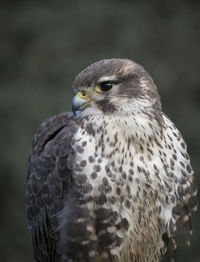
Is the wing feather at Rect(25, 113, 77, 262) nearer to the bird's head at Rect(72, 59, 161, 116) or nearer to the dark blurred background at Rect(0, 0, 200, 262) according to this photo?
the bird's head at Rect(72, 59, 161, 116)

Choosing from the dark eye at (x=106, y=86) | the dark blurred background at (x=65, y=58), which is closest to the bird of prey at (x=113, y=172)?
the dark eye at (x=106, y=86)

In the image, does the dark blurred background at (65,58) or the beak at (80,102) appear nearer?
the beak at (80,102)

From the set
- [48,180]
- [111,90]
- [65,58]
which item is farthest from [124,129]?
[65,58]

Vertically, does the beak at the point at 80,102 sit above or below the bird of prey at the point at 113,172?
above

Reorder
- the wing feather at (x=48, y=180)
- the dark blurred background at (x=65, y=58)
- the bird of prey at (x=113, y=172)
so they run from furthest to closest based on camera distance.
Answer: the dark blurred background at (x=65, y=58)
the wing feather at (x=48, y=180)
the bird of prey at (x=113, y=172)

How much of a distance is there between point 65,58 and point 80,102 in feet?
9.77

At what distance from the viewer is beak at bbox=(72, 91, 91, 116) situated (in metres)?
3.45

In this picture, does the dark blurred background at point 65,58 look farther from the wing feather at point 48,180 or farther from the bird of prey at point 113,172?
the bird of prey at point 113,172

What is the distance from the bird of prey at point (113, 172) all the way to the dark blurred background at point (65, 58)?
2.40m

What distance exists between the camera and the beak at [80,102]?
3449mm

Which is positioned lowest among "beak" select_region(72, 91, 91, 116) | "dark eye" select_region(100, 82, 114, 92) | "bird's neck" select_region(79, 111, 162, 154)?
"bird's neck" select_region(79, 111, 162, 154)

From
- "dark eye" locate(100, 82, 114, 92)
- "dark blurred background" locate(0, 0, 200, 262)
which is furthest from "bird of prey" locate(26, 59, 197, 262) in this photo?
"dark blurred background" locate(0, 0, 200, 262)

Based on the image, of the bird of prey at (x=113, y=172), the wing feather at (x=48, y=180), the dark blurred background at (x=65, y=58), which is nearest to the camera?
the bird of prey at (x=113, y=172)

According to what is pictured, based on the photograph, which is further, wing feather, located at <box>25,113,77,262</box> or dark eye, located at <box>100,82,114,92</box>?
wing feather, located at <box>25,113,77,262</box>
